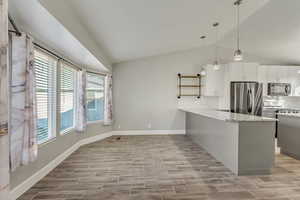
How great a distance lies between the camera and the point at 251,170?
2.82 metres

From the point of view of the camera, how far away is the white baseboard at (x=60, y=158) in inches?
87.1

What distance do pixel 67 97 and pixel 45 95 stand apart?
0.90 meters

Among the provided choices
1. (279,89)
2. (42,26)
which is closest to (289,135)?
(279,89)

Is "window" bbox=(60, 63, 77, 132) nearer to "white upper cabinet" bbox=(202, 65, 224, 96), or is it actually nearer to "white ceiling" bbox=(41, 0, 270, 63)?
"white ceiling" bbox=(41, 0, 270, 63)

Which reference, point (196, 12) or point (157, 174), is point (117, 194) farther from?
point (196, 12)

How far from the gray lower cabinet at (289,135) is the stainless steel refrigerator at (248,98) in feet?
4.73

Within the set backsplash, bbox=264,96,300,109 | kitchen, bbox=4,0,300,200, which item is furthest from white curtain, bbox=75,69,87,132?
backsplash, bbox=264,96,300,109

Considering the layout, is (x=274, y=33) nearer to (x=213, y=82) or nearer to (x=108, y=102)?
(x=213, y=82)

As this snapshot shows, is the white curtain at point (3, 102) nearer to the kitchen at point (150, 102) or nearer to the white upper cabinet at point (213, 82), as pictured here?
the kitchen at point (150, 102)

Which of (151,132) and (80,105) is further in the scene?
(151,132)

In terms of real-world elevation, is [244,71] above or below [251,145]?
above

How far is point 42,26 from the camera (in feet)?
6.97

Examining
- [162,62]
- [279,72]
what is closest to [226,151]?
[162,62]

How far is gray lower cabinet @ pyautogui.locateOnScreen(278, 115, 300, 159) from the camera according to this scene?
11.5 feet
